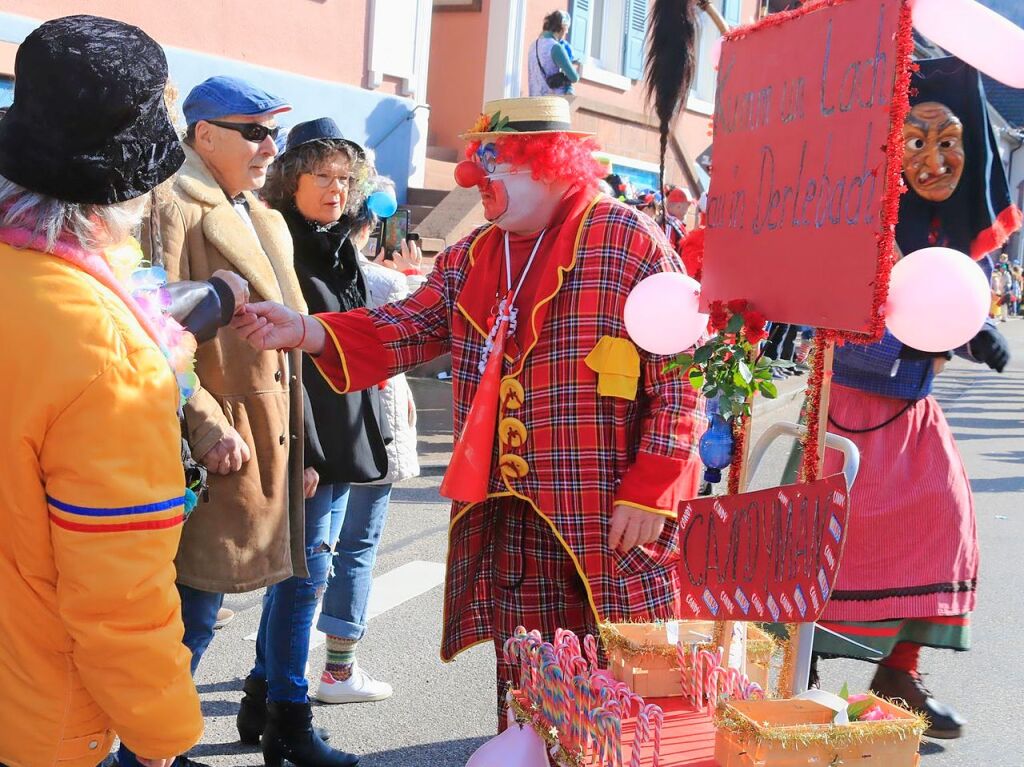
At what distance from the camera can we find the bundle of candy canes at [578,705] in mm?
2133

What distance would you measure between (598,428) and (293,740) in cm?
132

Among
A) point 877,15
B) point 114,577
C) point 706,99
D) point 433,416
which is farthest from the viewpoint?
point 706,99

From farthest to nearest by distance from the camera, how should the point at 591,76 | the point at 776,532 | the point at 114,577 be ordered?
the point at 591,76, the point at 776,532, the point at 114,577

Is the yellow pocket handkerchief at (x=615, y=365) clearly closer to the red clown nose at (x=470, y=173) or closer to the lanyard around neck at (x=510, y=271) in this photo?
the lanyard around neck at (x=510, y=271)

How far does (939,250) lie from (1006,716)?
2528 millimetres

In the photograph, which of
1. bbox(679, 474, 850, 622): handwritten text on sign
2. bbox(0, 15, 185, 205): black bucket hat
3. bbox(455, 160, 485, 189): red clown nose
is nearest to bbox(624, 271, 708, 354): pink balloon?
bbox(679, 474, 850, 622): handwritten text on sign

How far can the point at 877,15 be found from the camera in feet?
6.09

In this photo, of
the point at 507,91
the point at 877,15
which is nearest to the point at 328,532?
the point at 877,15

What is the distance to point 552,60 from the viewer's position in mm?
13047

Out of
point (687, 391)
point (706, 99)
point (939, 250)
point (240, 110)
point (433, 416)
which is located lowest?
point (433, 416)

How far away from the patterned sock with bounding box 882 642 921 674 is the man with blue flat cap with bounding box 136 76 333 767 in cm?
189

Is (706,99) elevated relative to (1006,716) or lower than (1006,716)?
elevated

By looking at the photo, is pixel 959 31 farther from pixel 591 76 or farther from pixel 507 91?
pixel 591 76

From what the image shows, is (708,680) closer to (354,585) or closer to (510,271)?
(510,271)
